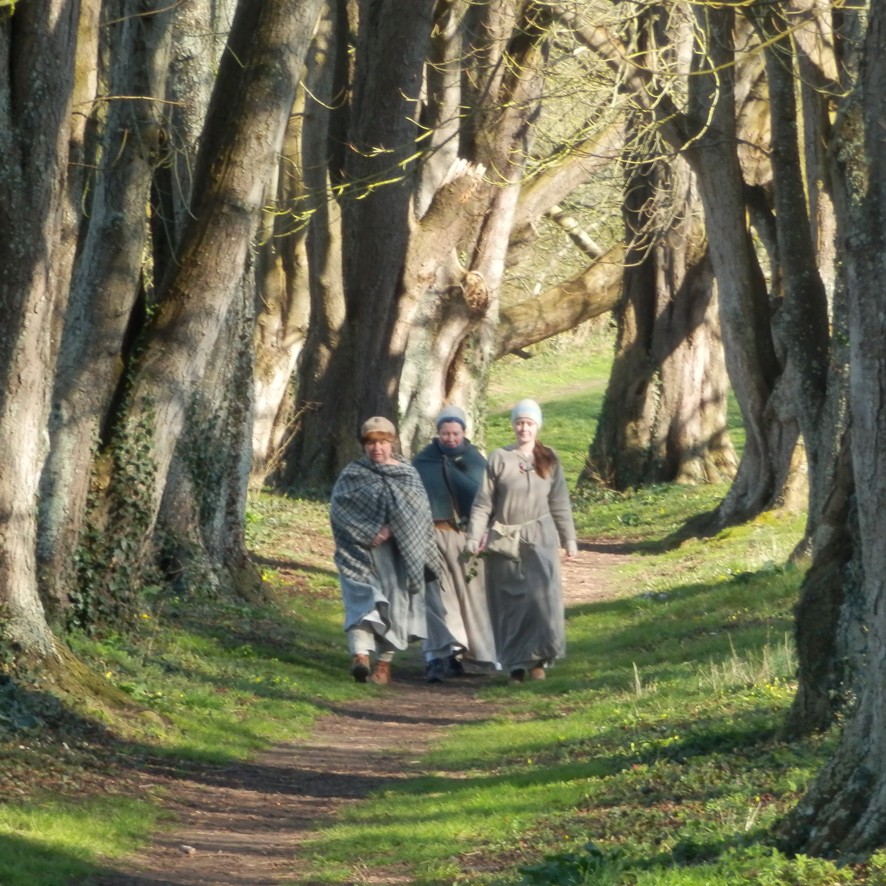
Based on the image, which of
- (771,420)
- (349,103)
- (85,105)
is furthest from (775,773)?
(349,103)

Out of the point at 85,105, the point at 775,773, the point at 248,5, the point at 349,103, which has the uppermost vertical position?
the point at 349,103

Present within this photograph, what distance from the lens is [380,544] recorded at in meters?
13.7

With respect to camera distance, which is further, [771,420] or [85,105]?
[771,420]

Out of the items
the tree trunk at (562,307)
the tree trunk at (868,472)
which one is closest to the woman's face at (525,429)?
the tree trunk at (868,472)

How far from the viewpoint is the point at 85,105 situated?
11398mm

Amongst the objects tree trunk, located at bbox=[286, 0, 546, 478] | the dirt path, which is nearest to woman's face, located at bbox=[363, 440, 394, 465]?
the dirt path

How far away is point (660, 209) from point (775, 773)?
19.4 metres

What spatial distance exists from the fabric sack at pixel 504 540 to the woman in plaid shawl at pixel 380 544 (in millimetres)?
529

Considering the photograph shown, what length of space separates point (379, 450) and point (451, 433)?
865mm

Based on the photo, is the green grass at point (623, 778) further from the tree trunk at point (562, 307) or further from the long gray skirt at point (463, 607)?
the tree trunk at point (562, 307)

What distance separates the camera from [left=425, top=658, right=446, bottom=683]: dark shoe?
14.1 m

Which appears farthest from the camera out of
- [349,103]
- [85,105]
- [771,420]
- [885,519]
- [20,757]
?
[349,103]

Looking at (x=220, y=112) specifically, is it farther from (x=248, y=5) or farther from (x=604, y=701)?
(x=604, y=701)

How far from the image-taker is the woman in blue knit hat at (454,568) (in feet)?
46.1
